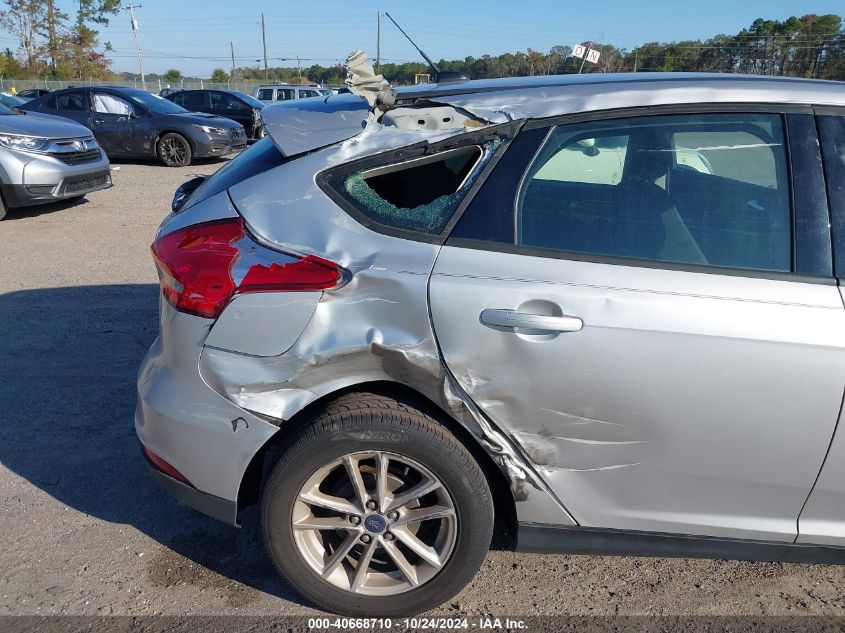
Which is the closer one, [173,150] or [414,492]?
[414,492]

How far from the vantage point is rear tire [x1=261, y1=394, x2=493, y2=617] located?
2.31m

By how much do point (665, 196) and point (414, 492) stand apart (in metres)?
1.31

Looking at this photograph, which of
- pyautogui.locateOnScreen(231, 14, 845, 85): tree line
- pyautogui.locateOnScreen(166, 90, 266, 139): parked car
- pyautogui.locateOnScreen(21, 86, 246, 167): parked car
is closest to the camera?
pyautogui.locateOnScreen(21, 86, 246, 167): parked car

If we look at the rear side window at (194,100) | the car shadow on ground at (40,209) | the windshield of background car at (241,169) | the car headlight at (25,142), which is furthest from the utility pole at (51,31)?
the windshield of background car at (241,169)

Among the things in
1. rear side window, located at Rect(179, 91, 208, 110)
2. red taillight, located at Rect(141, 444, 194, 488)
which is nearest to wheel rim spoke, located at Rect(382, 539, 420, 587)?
red taillight, located at Rect(141, 444, 194, 488)

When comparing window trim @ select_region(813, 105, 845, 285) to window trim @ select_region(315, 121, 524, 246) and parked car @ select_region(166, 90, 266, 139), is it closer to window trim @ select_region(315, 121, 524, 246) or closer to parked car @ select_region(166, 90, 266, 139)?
window trim @ select_region(315, 121, 524, 246)

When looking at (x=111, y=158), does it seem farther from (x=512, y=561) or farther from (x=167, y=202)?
(x=512, y=561)

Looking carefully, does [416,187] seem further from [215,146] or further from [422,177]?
[215,146]

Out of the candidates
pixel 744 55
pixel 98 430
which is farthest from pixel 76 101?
pixel 744 55

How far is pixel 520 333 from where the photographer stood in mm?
2205

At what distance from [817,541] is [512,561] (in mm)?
1113

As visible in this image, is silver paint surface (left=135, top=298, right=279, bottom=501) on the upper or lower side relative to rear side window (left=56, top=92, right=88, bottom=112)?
upper

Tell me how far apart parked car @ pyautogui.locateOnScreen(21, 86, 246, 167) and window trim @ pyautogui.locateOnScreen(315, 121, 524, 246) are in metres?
12.5

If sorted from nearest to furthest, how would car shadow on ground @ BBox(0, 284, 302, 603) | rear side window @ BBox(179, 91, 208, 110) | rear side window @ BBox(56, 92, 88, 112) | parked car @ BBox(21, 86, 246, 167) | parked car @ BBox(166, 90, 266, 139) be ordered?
car shadow on ground @ BBox(0, 284, 302, 603)
parked car @ BBox(21, 86, 246, 167)
rear side window @ BBox(56, 92, 88, 112)
parked car @ BBox(166, 90, 266, 139)
rear side window @ BBox(179, 91, 208, 110)
